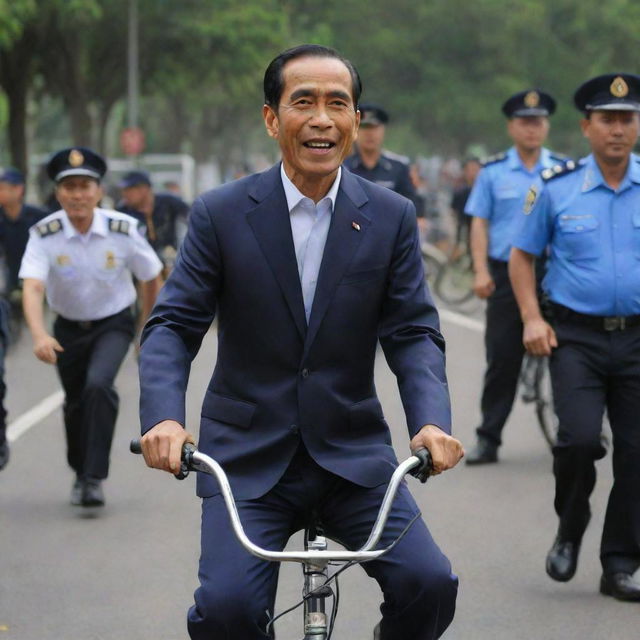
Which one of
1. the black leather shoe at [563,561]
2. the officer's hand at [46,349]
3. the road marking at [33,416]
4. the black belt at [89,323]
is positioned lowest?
the road marking at [33,416]

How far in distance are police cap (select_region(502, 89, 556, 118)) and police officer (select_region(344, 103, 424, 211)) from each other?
1880 millimetres

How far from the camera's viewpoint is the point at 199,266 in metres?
4.38

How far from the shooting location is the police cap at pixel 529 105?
1045 cm

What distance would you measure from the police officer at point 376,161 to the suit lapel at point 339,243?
7.89 meters

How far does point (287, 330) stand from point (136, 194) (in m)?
10.4

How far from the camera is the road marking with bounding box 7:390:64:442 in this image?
1159 centimetres

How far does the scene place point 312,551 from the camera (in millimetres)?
3744

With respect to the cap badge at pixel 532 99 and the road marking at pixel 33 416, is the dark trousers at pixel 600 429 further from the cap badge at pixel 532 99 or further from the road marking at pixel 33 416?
the road marking at pixel 33 416

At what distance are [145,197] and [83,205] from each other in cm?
Answer: 579

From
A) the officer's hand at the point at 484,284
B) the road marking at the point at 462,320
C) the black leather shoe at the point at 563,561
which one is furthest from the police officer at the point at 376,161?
the road marking at the point at 462,320

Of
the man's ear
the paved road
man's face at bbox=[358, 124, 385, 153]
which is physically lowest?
the paved road

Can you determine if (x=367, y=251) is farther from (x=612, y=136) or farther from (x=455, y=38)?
(x=455, y=38)

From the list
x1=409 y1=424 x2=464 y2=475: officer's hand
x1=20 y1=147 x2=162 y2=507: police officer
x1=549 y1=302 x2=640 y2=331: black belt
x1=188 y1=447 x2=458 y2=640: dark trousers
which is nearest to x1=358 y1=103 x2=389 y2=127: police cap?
x1=20 y1=147 x2=162 y2=507: police officer

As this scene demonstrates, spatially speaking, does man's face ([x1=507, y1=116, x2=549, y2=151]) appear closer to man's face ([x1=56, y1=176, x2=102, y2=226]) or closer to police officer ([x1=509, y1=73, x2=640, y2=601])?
man's face ([x1=56, y1=176, x2=102, y2=226])
